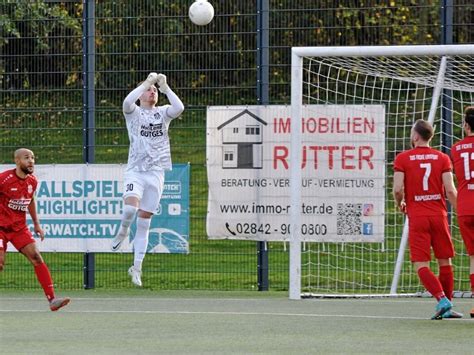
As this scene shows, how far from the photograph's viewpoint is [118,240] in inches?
570

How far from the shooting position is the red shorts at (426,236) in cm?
1130

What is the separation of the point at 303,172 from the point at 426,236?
3734 millimetres

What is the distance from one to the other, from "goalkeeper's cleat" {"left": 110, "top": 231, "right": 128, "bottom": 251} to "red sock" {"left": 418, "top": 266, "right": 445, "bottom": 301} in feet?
13.6

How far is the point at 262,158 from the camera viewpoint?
1527cm

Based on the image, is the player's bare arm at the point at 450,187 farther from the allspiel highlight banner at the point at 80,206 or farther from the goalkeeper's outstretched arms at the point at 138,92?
the allspiel highlight banner at the point at 80,206

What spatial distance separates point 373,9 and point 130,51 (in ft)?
9.91

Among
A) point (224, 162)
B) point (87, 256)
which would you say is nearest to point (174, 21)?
point (224, 162)

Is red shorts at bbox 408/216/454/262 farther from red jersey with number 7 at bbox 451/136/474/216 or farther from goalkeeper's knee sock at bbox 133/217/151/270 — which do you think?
goalkeeper's knee sock at bbox 133/217/151/270

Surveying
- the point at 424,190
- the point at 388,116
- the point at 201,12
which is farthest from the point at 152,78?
the point at 424,190

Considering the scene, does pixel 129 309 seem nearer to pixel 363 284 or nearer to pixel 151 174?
pixel 151 174

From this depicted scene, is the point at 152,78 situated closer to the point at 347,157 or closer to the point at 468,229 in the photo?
the point at 347,157

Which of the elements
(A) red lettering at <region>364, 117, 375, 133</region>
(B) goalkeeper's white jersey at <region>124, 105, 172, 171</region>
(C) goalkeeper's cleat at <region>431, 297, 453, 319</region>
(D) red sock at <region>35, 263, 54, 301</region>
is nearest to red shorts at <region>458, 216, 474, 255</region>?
(C) goalkeeper's cleat at <region>431, 297, 453, 319</region>

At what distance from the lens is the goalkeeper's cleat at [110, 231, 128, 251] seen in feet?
47.0

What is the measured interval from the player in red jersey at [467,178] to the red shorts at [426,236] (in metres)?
0.17
